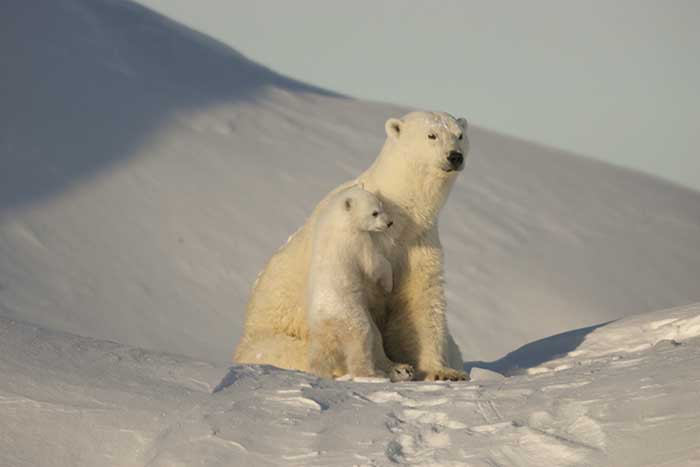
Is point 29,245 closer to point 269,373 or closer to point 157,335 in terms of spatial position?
point 157,335

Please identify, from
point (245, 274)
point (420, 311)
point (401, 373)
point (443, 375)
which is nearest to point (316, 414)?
point (401, 373)

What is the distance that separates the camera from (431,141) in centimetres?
765

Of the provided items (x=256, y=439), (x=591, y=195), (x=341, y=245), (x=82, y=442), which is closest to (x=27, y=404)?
(x=82, y=442)

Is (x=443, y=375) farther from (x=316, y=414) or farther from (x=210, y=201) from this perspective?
(x=210, y=201)

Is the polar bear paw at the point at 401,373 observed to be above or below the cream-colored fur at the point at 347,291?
below

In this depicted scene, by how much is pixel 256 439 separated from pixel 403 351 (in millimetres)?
2749

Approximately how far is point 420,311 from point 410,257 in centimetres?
34

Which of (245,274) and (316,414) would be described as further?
(245,274)

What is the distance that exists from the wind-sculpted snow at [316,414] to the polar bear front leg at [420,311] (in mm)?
1383

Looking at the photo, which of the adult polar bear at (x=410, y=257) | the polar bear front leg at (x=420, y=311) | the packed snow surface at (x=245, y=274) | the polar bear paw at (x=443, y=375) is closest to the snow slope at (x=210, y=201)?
the packed snow surface at (x=245, y=274)

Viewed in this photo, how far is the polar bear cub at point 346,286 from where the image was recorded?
7.23 m

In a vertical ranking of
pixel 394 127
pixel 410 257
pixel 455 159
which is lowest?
pixel 410 257

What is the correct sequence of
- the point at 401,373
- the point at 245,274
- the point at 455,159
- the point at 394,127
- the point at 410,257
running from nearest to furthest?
1. the point at 401,373
2. the point at 455,159
3. the point at 410,257
4. the point at 394,127
5. the point at 245,274

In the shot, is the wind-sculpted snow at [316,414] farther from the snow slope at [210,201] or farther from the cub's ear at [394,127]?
the snow slope at [210,201]
